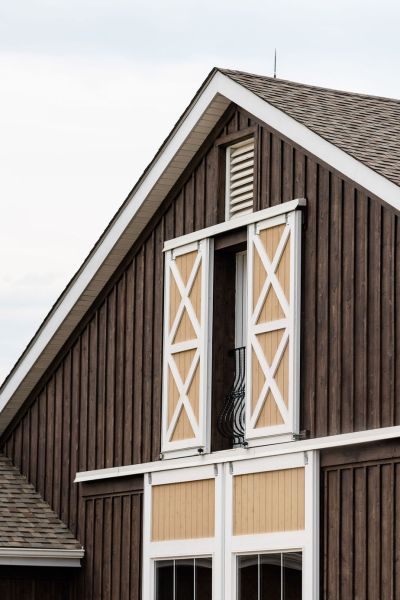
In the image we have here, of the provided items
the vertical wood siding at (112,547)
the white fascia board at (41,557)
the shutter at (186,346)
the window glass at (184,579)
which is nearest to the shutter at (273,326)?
the shutter at (186,346)

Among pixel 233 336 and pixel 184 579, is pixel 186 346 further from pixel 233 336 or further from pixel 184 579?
pixel 184 579

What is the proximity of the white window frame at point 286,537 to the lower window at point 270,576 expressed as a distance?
0.07 meters

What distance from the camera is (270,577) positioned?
56.2 ft

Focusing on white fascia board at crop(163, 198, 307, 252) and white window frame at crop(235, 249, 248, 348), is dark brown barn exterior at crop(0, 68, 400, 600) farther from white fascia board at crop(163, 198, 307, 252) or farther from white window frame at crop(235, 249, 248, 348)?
white window frame at crop(235, 249, 248, 348)

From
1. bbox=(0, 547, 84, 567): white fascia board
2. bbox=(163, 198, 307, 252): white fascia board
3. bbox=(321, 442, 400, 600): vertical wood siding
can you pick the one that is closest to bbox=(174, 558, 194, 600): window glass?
bbox=(0, 547, 84, 567): white fascia board

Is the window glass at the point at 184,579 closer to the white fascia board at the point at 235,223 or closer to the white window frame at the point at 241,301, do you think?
the white window frame at the point at 241,301

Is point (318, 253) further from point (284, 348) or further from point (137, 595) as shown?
point (137, 595)

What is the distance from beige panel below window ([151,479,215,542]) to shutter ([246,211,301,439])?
3.92 feet

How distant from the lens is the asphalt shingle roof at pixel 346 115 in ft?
55.0

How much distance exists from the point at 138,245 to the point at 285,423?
169 inches

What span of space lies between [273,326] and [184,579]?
3.36 metres

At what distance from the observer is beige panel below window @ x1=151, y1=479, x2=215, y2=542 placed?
1825 centimetres

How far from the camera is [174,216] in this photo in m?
19.8

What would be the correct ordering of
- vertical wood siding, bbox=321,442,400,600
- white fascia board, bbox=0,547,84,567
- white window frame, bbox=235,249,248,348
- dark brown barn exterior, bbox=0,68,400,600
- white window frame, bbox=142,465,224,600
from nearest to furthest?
vertical wood siding, bbox=321,442,400,600 → dark brown barn exterior, bbox=0,68,400,600 → white window frame, bbox=142,465,224,600 → white window frame, bbox=235,249,248,348 → white fascia board, bbox=0,547,84,567
